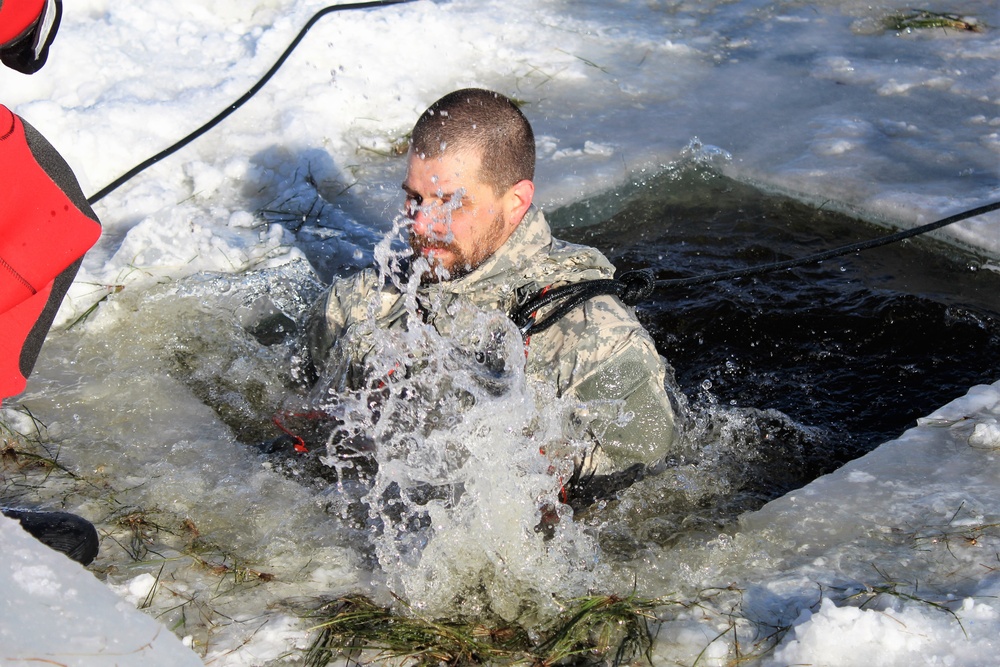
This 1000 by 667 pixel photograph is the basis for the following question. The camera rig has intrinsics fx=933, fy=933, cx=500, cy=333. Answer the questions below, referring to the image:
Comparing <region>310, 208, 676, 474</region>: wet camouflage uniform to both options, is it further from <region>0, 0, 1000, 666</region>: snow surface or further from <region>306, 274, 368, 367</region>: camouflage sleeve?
<region>0, 0, 1000, 666</region>: snow surface

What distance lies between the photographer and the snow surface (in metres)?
2.32

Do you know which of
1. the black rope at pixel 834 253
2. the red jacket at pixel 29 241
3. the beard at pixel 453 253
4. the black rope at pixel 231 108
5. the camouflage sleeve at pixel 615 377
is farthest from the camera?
the black rope at pixel 231 108

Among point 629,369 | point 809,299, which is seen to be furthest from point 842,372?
point 629,369

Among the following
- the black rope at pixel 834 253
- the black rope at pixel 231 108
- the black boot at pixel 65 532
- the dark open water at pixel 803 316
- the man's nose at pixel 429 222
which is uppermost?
the man's nose at pixel 429 222

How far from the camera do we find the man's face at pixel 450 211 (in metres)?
3.04

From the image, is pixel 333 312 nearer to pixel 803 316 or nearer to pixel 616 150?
pixel 803 316

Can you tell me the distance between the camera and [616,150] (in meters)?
5.27

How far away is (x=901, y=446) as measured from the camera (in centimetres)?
313

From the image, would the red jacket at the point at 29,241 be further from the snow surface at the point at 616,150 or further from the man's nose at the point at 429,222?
the man's nose at the point at 429,222

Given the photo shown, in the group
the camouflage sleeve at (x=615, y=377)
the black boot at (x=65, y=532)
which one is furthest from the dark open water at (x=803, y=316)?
the black boot at (x=65, y=532)

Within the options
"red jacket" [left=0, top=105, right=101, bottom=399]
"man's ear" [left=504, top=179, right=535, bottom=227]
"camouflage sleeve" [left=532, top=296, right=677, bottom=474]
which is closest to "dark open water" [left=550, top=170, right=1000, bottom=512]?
"camouflage sleeve" [left=532, top=296, right=677, bottom=474]

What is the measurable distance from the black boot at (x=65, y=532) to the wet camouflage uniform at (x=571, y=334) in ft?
3.28

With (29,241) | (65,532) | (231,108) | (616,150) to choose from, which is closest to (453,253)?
(29,241)

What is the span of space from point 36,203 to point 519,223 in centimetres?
144
